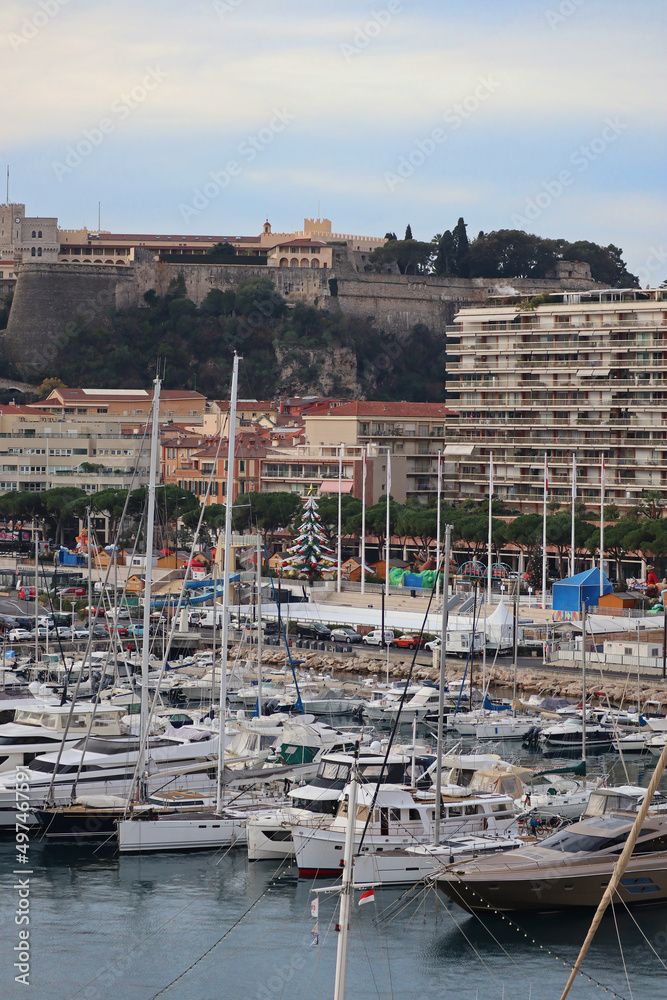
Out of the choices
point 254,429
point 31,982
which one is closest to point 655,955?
point 31,982

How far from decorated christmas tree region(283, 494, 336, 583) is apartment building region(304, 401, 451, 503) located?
67.0 feet

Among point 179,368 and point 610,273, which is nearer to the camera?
point 179,368

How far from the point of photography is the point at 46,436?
8494 cm

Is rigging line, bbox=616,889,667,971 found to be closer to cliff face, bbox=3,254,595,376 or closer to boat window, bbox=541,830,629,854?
boat window, bbox=541,830,629,854

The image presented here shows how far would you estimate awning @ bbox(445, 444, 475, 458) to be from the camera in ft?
232

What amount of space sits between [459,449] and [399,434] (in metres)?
7.11

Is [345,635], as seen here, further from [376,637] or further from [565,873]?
[565,873]

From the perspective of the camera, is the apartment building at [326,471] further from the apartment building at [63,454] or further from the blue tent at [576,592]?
the blue tent at [576,592]

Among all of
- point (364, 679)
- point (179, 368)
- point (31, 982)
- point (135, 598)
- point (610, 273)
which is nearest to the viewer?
→ point (31, 982)

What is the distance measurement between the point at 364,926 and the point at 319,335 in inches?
3529

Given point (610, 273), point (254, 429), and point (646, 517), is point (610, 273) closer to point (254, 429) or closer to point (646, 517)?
point (254, 429)

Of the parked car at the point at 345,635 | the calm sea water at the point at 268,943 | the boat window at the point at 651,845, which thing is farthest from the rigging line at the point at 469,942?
the parked car at the point at 345,635

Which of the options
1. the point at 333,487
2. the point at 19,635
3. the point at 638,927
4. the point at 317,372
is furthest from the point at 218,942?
the point at 317,372

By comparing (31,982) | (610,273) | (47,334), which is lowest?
(31,982)
